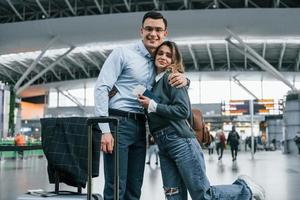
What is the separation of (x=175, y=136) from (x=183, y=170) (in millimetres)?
270

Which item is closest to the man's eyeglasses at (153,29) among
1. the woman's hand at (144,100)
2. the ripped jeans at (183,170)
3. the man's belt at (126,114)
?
the woman's hand at (144,100)

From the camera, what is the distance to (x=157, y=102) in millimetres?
2975

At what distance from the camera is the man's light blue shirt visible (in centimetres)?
312

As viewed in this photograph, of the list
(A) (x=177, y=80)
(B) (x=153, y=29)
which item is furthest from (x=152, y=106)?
(B) (x=153, y=29)

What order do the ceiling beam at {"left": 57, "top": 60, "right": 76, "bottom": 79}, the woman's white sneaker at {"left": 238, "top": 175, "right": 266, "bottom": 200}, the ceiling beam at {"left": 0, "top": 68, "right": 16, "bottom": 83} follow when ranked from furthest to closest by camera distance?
the ceiling beam at {"left": 0, "top": 68, "right": 16, "bottom": 83} → the ceiling beam at {"left": 57, "top": 60, "right": 76, "bottom": 79} → the woman's white sneaker at {"left": 238, "top": 175, "right": 266, "bottom": 200}

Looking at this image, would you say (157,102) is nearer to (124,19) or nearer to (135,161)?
(135,161)

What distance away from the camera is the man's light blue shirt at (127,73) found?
312cm

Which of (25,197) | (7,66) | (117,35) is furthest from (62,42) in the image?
(25,197)

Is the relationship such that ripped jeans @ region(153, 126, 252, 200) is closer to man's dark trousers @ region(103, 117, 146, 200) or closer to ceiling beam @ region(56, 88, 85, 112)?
man's dark trousers @ region(103, 117, 146, 200)

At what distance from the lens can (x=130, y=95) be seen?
3.16 metres

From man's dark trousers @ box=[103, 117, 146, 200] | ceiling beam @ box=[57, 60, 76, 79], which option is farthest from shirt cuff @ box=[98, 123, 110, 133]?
ceiling beam @ box=[57, 60, 76, 79]

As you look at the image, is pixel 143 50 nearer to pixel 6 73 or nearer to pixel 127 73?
pixel 127 73

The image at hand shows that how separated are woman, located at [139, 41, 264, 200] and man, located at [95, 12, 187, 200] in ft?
0.45

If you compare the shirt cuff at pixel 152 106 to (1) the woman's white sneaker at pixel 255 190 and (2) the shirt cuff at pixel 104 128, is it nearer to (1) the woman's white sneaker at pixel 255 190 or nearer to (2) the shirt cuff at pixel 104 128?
(2) the shirt cuff at pixel 104 128
